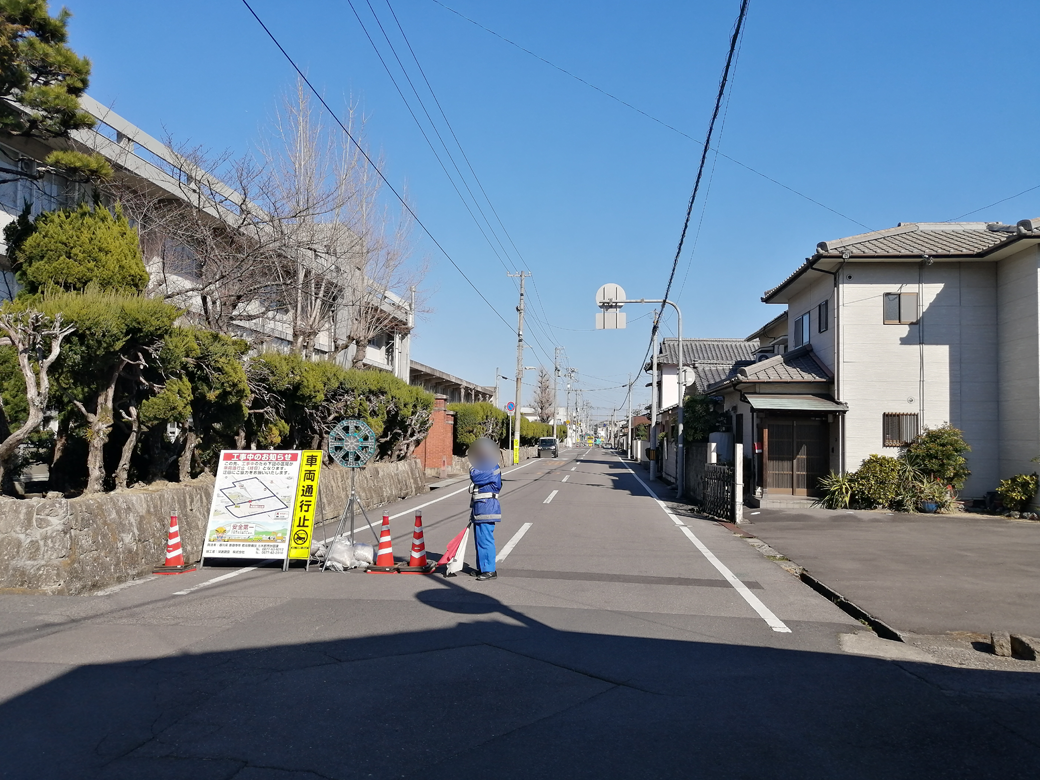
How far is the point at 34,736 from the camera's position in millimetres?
4441

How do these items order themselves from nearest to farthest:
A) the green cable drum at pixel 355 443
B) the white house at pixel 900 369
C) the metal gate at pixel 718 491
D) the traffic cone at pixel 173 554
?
the traffic cone at pixel 173 554 → the green cable drum at pixel 355 443 → the metal gate at pixel 718 491 → the white house at pixel 900 369

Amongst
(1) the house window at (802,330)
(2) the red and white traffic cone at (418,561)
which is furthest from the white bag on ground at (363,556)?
(1) the house window at (802,330)

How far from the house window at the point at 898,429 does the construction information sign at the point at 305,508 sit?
52.2 feet

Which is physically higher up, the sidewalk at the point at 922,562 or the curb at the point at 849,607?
the sidewalk at the point at 922,562

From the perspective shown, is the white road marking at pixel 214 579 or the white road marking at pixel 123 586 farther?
the white road marking at pixel 214 579

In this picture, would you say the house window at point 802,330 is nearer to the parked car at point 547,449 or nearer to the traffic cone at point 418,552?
the traffic cone at point 418,552

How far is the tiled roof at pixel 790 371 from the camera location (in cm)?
2136

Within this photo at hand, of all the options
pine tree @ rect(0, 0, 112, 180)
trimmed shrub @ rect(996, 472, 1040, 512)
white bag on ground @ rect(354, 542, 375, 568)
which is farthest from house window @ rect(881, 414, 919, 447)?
pine tree @ rect(0, 0, 112, 180)

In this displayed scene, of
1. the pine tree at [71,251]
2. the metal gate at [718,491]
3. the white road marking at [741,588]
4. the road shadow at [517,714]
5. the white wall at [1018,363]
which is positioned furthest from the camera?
the white wall at [1018,363]

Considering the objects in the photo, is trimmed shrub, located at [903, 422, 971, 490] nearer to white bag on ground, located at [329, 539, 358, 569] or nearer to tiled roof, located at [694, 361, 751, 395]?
tiled roof, located at [694, 361, 751, 395]

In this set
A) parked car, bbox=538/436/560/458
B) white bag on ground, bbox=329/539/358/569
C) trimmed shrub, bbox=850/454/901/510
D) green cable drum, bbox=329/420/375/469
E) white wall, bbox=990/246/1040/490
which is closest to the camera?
white bag on ground, bbox=329/539/358/569

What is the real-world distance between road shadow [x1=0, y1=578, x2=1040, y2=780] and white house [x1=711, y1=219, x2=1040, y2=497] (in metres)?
14.9

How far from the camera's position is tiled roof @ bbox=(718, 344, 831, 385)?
21362 mm

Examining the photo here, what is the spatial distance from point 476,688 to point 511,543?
7.86 m
